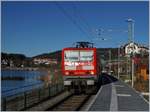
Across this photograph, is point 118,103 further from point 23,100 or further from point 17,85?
point 17,85

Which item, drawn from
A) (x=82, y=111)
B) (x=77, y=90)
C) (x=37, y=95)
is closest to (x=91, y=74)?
(x=77, y=90)

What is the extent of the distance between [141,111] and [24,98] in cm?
544

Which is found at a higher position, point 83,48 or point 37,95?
point 83,48

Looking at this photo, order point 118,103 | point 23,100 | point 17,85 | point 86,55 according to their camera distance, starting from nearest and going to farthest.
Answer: point 23,100 → point 118,103 → point 86,55 → point 17,85

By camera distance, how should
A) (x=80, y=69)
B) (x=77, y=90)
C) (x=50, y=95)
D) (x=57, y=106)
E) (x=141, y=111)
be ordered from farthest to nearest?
1. (x=77, y=90)
2. (x=80, y=69)
3. (x=50, y=95)
4. (x=57, y=106)
5. (x=141, y=111)

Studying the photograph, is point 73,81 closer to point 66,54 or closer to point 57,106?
point 66,54

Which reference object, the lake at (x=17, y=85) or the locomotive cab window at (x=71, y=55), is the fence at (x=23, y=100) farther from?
the locomotive cab window at (x=71, y=55)

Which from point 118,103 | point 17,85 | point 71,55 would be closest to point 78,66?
point 71,55

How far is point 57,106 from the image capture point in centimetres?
A: 2494

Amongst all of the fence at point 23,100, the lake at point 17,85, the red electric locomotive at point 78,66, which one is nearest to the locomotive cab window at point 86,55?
the red electric locomotive at point 78,66

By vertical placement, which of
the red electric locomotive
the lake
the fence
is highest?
the red electric locomotive

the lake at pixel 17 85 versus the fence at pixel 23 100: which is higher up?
the lake at pixel 17 85

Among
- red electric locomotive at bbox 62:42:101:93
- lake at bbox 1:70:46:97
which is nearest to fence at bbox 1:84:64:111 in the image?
lake at bbox 1:70:46:97

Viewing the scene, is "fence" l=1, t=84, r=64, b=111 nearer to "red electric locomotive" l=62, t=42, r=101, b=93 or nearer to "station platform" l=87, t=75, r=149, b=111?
"station platform" l=87, t=75, r=149, b=111
